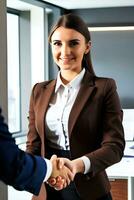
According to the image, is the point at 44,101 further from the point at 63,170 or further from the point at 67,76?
the point at 63,170

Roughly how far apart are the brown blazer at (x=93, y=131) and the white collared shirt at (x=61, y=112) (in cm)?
2

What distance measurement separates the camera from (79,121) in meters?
1.61

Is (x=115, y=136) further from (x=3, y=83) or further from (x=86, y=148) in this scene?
(x=3, y=83)

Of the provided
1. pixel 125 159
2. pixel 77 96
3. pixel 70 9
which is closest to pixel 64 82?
pixel 77 96

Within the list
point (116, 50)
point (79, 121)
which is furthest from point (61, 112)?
point (116, 50)

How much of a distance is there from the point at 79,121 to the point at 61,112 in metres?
0.10

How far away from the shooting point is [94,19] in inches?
215

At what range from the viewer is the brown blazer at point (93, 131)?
1617mm

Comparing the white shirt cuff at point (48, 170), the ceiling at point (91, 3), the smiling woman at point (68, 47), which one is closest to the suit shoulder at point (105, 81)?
the smiling woman at point (68, 47)

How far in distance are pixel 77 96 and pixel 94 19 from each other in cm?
392

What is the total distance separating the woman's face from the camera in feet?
5.43

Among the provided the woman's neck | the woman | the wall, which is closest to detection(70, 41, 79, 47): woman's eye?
the woman

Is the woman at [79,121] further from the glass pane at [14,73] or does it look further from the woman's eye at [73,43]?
the glass pane at [14,73]

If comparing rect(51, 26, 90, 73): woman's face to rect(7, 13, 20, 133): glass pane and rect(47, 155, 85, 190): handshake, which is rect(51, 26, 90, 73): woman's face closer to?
rect(47, 155, 85, 190): handshake
